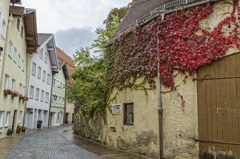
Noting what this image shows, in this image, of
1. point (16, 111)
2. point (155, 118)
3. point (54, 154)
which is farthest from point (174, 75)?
point (16, 111)

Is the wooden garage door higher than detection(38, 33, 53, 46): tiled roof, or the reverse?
detection(38, 33, 53, 46): tiled roof

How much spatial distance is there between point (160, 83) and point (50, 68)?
87.9 ft

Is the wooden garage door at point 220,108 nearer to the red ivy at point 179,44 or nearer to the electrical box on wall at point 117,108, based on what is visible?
the red ivy at point 179,44

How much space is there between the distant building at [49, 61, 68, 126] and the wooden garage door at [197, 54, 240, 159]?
27947mm

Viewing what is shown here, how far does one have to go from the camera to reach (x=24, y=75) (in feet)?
71.2

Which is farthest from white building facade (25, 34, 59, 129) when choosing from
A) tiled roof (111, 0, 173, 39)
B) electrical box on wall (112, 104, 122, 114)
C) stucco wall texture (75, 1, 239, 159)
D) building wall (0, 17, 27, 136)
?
stucco wall texture (75, 1, 239, 159)

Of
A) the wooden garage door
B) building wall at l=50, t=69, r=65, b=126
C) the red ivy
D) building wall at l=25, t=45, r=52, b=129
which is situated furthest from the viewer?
building wall at l=50, t=69, r=65, b=126

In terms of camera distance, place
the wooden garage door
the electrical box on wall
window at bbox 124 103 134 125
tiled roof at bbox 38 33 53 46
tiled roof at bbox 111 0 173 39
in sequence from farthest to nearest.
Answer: tiled roof at bbox 38 33 53 46 < tiled roof at bbox 111 0 173 39 < the electrical box on wall < window at bbox 124 103 134 125 < the wooden garage door

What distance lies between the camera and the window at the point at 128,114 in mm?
9811

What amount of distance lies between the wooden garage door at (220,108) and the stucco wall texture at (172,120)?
0.22 metres

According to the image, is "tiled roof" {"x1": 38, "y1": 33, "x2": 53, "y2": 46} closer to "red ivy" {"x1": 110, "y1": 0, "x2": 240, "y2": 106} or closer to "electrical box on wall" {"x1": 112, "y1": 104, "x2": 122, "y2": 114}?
"electrical box on wall" {"x1": 112, "y1": 104, "x2": 122, "y2": 114}

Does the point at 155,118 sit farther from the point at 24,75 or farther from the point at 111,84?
the point at 24,75

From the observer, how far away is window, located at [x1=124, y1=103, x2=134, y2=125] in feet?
32.2

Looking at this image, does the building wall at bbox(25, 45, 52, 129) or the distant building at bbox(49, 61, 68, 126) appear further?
the distant building at bbox(49, 61, 68, 126)
